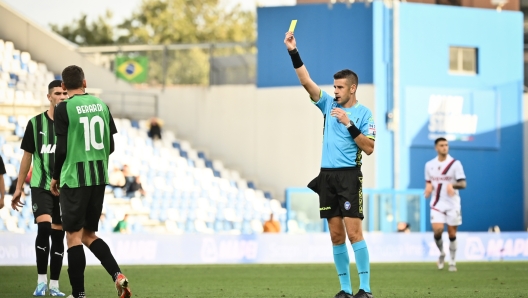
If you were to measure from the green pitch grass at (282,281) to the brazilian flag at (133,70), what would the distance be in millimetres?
17347

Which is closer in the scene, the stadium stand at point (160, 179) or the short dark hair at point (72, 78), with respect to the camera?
the short dark hair at point (72, 78)

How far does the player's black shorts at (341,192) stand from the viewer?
8.80 meters

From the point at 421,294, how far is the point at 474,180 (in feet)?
65.2

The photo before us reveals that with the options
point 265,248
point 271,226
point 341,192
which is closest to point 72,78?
point 341,192

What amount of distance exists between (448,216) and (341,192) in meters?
7.63

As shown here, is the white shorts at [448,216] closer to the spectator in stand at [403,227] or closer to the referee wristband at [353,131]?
the spectator in stand at [403,227]

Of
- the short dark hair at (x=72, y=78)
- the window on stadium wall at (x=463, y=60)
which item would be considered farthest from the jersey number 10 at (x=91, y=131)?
the window on stadium wall at (x=463, y=60)

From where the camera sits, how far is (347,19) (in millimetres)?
29094

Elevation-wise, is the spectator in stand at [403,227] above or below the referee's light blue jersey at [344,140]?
below

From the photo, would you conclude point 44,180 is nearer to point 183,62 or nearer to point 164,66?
point 164,66

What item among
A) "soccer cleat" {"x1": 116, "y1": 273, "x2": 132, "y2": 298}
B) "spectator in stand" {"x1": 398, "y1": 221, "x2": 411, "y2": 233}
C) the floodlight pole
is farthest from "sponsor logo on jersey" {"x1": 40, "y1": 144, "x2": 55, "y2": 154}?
the floodlight pole

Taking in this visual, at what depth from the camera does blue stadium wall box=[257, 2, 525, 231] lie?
2895 centimetres

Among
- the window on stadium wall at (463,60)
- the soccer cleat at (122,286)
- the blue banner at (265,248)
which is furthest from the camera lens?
the window on stadium wall at (463,60)

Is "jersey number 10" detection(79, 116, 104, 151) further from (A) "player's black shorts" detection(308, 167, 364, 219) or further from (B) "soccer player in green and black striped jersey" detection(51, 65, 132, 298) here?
(A) "player's black shorts" detection(308, 167, 364, 219)
